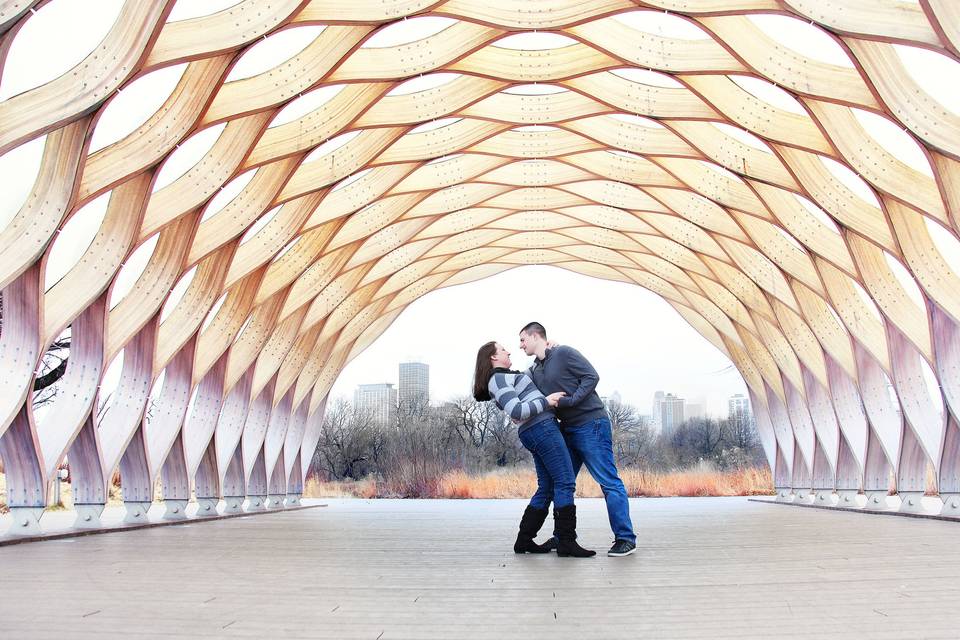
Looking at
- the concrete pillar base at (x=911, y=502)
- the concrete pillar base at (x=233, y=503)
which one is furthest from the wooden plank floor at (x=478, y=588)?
the concrete pillar base at (x=233, y=503)

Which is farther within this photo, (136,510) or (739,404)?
(739,404)

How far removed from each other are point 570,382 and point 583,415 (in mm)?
555

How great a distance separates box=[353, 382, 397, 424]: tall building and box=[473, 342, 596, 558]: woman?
5696cm

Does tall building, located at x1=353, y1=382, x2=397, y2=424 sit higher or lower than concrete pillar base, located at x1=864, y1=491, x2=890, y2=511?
higher

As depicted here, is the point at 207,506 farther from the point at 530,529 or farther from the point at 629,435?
the point at 629,435

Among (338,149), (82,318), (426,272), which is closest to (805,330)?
(426,272)

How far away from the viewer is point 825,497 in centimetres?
3155

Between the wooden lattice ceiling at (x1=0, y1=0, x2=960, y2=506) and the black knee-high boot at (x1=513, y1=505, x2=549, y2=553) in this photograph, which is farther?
the wooden lattice ceiling at (x1=0, y1=0, x2=960, y2=506)

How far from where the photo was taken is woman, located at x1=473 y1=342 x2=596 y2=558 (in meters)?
11.5

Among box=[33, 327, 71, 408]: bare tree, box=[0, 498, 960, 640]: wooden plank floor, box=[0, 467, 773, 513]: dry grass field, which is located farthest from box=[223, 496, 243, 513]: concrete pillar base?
box=[0, 467, 773, 513]: dry grass field

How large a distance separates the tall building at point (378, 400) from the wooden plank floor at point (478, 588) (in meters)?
56.4

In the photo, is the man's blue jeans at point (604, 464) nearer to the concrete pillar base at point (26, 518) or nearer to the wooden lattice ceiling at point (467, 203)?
the wooden lattice ceiling at point (467, 203)

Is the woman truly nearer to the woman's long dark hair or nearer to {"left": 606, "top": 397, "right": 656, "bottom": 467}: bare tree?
the woman's long dark hair

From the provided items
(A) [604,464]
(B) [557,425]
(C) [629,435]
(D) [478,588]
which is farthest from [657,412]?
(D) [478,588]
